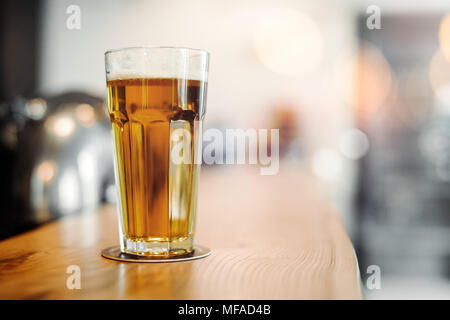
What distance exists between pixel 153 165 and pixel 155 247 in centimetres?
9

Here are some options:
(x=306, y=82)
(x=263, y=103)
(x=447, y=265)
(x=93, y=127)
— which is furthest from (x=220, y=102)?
(x=93, y=127)

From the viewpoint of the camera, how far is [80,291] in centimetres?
40

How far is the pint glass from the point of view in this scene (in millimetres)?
572

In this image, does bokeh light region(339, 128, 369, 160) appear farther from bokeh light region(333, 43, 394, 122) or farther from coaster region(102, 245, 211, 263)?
coaster region(102, 245, 211, 263)

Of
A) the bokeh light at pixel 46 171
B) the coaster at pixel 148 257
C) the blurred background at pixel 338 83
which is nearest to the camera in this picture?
the coaster at pixel 148 257

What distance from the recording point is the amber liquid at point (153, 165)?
1.90 ft

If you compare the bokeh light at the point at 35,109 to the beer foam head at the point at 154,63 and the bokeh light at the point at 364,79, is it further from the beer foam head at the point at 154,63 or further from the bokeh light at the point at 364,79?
the bokeh light at the point at 364,79

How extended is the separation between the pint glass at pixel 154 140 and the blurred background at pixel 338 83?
2887 mm

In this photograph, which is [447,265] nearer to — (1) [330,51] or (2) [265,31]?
(1) [330,51]

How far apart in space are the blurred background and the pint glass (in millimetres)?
2887
